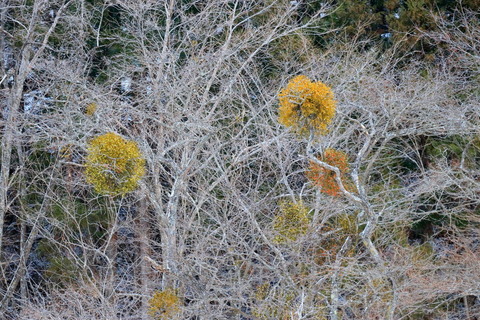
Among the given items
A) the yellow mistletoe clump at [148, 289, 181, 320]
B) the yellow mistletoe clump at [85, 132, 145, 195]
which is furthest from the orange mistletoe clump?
the yellow mistletoe clump at [148, 289, 181, 320]

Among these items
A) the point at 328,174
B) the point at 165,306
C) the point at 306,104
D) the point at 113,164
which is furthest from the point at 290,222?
the point at 306,104

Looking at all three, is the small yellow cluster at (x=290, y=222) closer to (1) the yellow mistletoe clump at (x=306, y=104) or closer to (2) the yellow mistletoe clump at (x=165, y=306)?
(2) the yellow mistletoe clump at (x=165, y=306)

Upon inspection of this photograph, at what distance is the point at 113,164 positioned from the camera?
8.67 metres

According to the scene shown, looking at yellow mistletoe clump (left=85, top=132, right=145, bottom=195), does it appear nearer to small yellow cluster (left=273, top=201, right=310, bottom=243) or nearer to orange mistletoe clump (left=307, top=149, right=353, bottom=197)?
small yellow cluster (left=273, top=201, right=310, bottom=243)

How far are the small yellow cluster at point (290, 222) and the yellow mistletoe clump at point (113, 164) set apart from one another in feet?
6.12

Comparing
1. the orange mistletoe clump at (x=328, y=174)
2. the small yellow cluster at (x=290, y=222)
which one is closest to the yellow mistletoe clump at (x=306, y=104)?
the orange mistletoe clump at (x=328, y=174)

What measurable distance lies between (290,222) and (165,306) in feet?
6.96

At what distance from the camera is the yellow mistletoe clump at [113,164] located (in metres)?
8.59

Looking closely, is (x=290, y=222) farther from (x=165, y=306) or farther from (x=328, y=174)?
(x=165, y=306)

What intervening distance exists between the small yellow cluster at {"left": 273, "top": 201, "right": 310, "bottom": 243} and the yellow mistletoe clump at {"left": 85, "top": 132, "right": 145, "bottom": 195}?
73.5 inches

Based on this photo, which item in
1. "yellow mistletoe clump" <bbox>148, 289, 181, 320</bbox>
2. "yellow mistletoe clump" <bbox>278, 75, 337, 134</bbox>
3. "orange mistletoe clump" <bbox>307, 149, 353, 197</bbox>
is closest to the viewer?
"yellow mistletoe clump" <bbox>278, 75, 337, 134</bbox>

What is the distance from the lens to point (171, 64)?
503 inches

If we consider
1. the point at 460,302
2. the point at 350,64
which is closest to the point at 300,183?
the point at 350,64

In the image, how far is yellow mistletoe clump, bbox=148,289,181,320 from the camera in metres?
9.78
